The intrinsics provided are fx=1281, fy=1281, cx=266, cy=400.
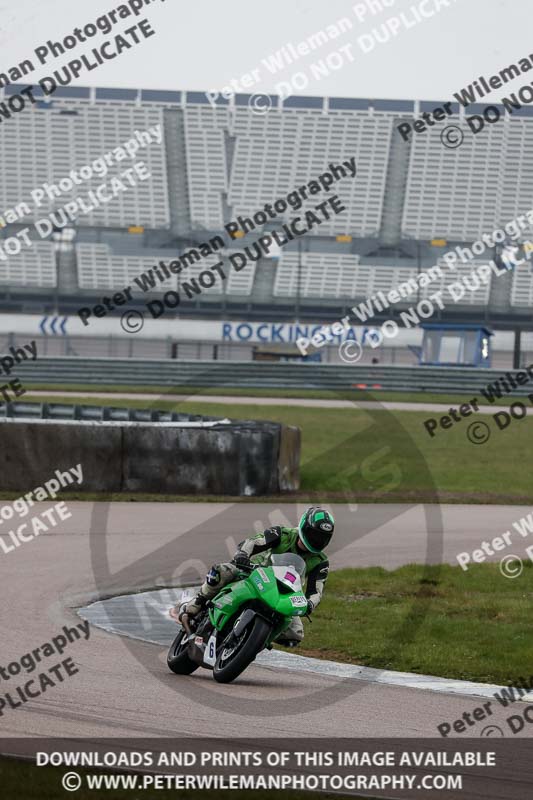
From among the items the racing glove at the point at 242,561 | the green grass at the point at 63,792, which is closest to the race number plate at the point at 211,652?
the racing glove at the point at 242,561

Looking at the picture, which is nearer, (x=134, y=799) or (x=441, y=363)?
(x=134, y=799)

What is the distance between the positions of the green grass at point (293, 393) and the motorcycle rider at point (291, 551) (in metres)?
28.0

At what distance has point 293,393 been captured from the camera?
3756 centimetres

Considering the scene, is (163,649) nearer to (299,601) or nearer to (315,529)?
(299,601)

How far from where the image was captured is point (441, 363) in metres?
47.2

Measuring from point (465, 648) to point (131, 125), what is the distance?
223 ft

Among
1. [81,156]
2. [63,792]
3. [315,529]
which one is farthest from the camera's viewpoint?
[81,156]

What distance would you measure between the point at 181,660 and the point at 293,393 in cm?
2928

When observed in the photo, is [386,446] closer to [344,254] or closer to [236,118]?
[344,254]

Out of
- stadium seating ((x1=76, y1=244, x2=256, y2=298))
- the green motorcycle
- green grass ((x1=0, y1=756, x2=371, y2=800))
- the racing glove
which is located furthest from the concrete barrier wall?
stadium seating ((x1=76, y1=244, x2=256, y2=298))

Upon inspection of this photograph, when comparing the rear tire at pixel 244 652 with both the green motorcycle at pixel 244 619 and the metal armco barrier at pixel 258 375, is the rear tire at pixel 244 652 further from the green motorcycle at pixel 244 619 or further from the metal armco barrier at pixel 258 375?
the metal armco barrier at pixel 258 375

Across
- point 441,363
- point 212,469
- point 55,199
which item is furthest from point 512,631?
point 55,199

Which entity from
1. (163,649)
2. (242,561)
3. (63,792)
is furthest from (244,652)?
(63,792)

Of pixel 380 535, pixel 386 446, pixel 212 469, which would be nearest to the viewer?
pixel 380 535
